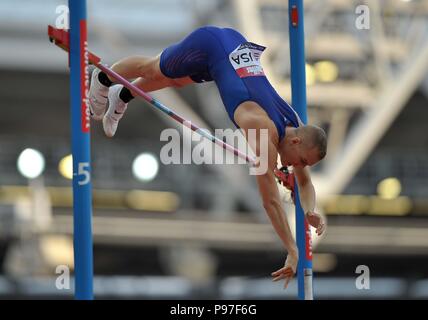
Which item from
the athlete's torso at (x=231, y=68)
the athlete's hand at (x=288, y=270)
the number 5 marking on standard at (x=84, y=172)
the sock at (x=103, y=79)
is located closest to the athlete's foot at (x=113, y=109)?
the sock at (x=103, y=79)

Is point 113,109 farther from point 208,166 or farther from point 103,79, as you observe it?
point 208,166

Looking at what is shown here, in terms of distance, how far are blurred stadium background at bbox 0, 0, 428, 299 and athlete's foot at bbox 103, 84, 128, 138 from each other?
17.1 metres

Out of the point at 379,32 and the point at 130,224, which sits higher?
the point at 379,32

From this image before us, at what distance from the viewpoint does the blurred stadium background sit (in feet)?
93.1

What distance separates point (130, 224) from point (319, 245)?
5.97 metres

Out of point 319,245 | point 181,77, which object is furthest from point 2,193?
point 181,77

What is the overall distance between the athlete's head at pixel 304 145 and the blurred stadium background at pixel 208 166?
18.4 m

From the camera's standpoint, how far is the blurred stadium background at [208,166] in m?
28.4

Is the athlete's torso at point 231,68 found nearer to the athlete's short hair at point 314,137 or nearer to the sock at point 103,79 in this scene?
the athlete's short hair at point 314,137

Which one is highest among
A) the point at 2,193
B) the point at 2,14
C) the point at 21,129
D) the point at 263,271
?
the point at 2,14

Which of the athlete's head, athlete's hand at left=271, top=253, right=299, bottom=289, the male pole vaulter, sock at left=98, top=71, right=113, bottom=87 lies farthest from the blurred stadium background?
athlete's hand at left=271, top=253, right=299, bottom=289

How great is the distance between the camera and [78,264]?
6945 millimetres
